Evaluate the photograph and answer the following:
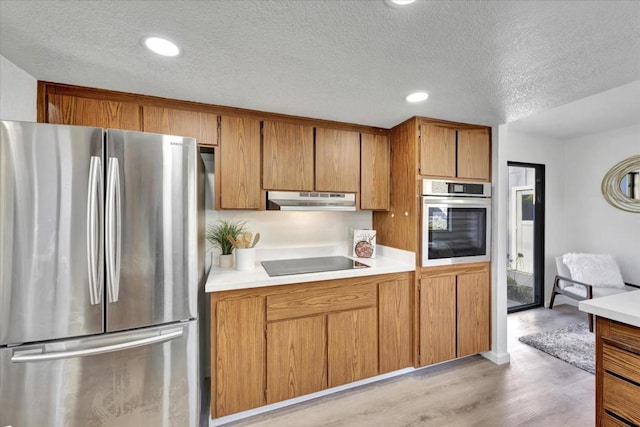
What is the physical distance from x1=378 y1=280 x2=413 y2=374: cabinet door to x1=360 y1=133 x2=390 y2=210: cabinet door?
2.53 feet

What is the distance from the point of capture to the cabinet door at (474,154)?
2473mm

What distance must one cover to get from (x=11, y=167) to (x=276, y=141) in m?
1.51

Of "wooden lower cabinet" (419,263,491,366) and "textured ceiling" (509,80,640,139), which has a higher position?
"textured ceiling" (509,80,640,139)

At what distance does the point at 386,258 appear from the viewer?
2613mm

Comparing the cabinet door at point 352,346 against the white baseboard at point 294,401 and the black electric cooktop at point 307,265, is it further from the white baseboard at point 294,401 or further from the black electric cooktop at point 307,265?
the black electric cooktop at point 307,265

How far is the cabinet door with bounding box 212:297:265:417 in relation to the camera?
1.77m

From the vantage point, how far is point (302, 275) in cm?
194

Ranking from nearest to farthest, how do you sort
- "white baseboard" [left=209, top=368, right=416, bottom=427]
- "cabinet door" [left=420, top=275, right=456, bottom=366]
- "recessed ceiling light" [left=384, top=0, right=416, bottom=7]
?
1. "recessed ceiling light" [left=384, top=0, right=416, bottom=7]
2. "white baseboard" [left=209, top=368, right=416, bottom=427]
3. "cabinet door" [left=420, top=275, right=456, bottom=366]

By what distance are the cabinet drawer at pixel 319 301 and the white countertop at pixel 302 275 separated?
0.11 meters

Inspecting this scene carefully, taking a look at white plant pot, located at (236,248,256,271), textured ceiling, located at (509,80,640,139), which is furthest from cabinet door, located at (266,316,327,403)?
textured ceiling, located at (509,80,640,139)

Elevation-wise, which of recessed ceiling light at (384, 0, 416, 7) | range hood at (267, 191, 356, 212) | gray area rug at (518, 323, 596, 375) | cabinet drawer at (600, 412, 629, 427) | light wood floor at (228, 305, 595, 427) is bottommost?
light wood floor at (228, 305, 595, 427)

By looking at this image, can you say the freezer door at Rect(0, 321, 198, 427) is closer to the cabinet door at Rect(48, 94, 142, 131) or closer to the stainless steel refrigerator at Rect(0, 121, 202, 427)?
the stainless steel refrigerator at Rect(0, 121, 202, 427)

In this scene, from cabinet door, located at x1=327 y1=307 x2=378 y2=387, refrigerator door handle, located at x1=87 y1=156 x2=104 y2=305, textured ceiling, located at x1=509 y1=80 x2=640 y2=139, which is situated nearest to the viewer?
refrigerator door handle, located at x1=87 y1=156 x2=104 y2=305

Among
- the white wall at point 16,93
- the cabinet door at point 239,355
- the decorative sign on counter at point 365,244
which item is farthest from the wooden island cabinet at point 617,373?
the white wall at point 16,93
